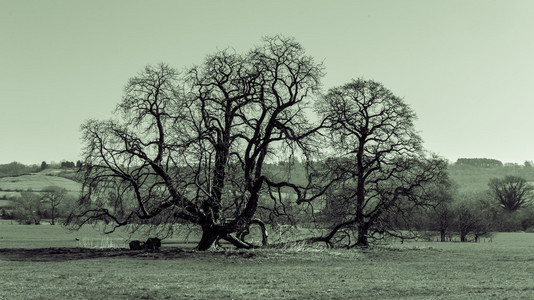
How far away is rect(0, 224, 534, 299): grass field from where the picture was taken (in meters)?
17.2

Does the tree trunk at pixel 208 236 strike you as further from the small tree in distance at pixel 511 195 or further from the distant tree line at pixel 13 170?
the distant tree line at pixel 13 170

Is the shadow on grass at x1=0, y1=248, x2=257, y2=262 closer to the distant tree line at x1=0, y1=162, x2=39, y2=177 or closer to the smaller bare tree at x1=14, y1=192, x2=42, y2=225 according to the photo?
the smaller bare tree at x1=14, y1=192, x2=42, y2=225

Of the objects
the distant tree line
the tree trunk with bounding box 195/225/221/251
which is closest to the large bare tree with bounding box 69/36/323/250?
the tree trunk with bounding box 195/225/221/251

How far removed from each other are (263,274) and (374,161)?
700 inches

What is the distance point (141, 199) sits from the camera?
31844 millimetres

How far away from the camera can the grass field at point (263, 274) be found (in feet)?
56.3

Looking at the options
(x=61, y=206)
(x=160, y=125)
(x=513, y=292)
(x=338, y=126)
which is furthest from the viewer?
(x=61, y=206)

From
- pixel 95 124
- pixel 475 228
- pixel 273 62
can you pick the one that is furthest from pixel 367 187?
pixel 475 228

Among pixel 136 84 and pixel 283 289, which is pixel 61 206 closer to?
pixel 136 84

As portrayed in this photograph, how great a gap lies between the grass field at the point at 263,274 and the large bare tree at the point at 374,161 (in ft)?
13.3

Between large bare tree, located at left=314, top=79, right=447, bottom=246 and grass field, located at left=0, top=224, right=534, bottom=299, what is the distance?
4.06 meters

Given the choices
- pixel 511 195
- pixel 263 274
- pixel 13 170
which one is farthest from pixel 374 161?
pixel 13 170

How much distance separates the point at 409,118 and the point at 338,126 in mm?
5021

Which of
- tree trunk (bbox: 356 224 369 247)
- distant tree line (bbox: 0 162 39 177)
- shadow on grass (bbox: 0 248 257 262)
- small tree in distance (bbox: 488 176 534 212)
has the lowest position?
shadow on grass (bbox: 0 248 257 262)
